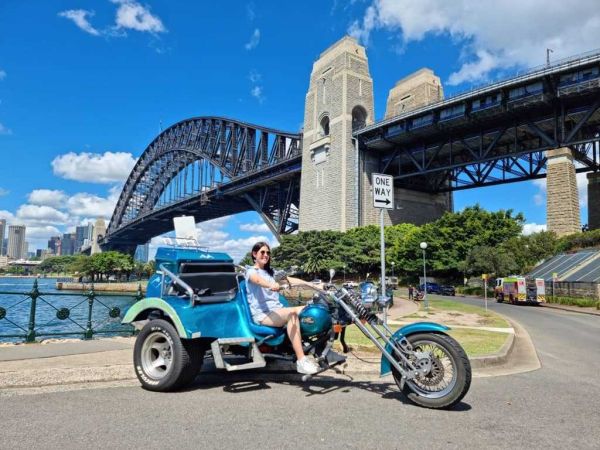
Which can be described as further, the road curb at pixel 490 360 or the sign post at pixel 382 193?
the sign post at pixel 382 193

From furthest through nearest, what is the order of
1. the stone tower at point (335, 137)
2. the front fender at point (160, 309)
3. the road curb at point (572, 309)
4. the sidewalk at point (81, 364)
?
1. the stone tower at point (335, 137)
2. the road curb at point (572, 309)
3. the sidewalk at point (81, 364)
4. the front fender at point (160, 309)

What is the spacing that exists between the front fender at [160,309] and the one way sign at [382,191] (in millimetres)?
3717

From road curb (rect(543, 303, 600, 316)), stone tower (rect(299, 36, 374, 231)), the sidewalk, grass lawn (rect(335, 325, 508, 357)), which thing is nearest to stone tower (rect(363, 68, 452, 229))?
stone tower (rect(299, 36, 374, 231))

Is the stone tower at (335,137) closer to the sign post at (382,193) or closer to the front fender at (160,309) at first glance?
the sign post at (382,193)

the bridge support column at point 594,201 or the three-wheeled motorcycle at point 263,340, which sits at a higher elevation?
the bridge support column at point 594,201

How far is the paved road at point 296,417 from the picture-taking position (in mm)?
3383

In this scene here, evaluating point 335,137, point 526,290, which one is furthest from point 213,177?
point 526,290

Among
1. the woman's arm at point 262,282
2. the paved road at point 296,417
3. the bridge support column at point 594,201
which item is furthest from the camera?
the bridge support column at point 594,201

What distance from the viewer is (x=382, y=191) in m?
7.57

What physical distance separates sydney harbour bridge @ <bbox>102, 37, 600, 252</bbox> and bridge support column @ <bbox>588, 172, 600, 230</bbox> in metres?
0.17

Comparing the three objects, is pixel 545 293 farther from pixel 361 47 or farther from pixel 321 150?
pixel 361 47

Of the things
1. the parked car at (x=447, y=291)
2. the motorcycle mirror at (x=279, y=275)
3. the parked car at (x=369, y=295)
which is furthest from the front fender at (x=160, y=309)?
the parked car at (x=447, y=291)

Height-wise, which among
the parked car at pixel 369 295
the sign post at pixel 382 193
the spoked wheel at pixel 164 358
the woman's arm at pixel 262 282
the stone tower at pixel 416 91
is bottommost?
the spoked wheel at pixel 164 358

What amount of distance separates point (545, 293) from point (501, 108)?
65.7ft
